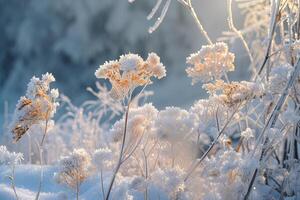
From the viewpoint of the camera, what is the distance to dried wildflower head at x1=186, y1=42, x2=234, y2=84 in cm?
238

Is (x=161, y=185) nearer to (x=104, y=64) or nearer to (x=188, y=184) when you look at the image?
(x=188, y=184)

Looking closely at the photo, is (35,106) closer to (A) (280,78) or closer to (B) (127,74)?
(B) (127,74)

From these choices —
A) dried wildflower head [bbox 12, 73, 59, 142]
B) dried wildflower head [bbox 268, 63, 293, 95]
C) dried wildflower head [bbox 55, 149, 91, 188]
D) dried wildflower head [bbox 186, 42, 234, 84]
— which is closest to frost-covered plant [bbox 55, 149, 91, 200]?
dried wildflower head [bbox 55, 149, 91, 188]

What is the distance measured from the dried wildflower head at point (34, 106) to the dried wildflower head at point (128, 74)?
0.22m

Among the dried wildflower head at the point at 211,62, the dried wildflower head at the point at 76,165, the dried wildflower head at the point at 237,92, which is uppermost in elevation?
the dried wildflower head at the point at 211,62

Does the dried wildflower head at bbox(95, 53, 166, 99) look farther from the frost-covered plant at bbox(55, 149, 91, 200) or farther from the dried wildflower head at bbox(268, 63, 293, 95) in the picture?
the dried wildflower head at bbox(268, 63, 293, 95)

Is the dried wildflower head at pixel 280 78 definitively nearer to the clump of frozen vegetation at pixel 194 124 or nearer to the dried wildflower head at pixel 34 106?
the clump of frozen vegetation at pixel 194 124

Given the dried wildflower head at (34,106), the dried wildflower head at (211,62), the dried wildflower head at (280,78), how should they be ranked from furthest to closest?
the dried wildflower head at (211,62) < the dried wildflower head at (280,78) < the dried wildflower head at (34,106)

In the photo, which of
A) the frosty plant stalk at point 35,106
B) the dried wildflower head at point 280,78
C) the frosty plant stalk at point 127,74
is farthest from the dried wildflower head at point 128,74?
the dried wildflower head at point 280,78

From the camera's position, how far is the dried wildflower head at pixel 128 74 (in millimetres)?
2164

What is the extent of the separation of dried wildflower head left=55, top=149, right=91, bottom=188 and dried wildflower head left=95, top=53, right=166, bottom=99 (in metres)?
0.28

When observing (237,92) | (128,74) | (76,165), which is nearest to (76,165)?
(76,165)

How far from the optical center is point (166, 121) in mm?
2246

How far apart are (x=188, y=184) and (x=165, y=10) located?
0.80 metres
